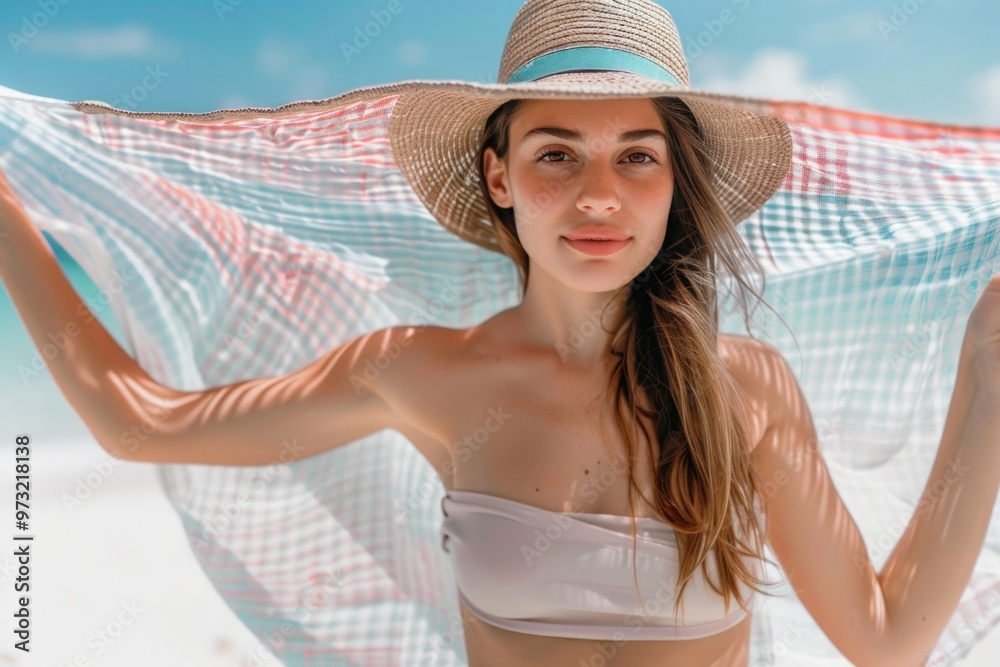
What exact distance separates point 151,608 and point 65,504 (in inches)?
55.2

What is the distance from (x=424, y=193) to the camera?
1614mm

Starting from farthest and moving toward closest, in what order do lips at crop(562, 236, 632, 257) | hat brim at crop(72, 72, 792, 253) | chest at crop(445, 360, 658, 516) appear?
chest at crop(445, 360, 658, 516)
lips at crop(562, 236, 632, 257)
hat brim at crop(72, 72, 792, 253)

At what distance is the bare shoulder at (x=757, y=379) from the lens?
55.8 inches

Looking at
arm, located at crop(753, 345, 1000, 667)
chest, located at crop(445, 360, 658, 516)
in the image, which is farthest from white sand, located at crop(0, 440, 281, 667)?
arm, located at crop(753, 345, 1000, 667)

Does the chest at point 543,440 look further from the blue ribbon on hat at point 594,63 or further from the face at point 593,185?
the blue ribbon on hat at point 594,63

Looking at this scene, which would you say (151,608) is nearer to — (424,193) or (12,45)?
(424,193)

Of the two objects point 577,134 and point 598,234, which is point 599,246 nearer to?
point 598,234

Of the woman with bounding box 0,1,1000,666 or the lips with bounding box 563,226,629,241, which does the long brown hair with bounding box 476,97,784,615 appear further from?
the lips with bounding box 563,226,629,241

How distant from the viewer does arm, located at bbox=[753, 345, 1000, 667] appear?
1351 mm

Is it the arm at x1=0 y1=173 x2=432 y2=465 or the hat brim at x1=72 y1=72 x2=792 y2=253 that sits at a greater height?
the hat brim at x1=72 y1=72 x2=792 y2=253

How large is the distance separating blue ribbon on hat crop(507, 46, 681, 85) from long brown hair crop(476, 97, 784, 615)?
0.05m

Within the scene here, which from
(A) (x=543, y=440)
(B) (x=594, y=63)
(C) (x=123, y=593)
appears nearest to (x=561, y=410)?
(A) (x=543, y=440)

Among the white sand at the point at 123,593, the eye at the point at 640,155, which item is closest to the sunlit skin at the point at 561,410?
the eye at the point at 640,155

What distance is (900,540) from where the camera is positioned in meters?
1.44
